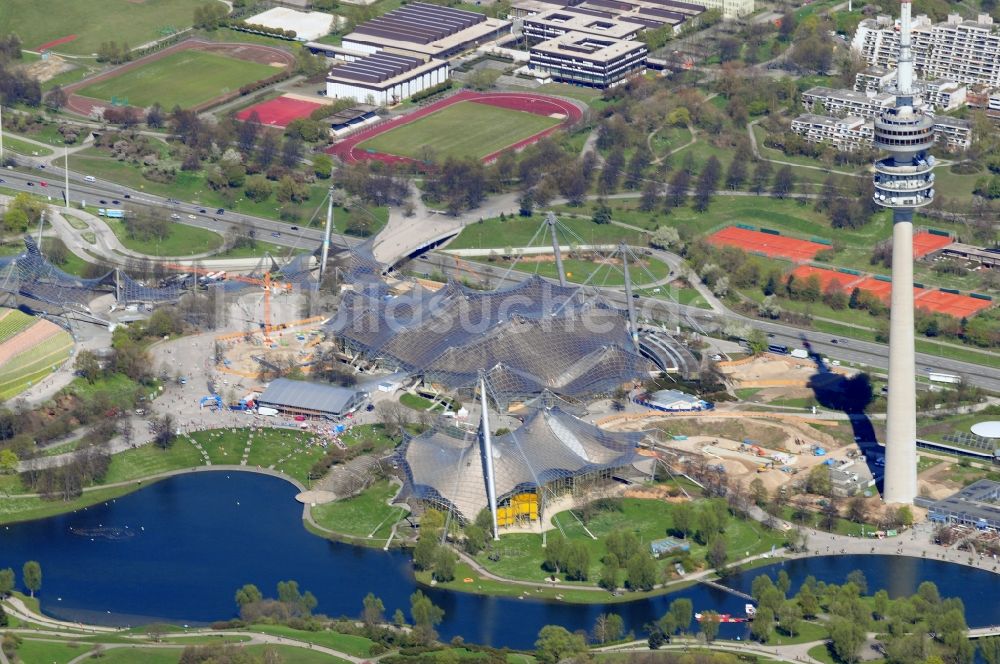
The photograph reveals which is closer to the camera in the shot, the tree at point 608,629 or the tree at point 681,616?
the tree at point 608,629

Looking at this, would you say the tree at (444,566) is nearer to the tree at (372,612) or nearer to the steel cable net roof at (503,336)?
the tree at (372,612)

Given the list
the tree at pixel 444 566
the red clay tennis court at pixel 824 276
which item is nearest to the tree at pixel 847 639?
the tree at pixel 444 566

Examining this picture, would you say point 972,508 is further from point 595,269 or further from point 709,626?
point 595,269

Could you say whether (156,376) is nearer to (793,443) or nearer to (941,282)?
(793,443)

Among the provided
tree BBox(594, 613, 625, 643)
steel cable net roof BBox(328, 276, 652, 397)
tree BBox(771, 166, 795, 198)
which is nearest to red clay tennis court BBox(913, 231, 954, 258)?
tree BBox(771, 166, 795, 198)

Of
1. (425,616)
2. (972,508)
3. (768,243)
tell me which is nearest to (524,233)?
(768,243)

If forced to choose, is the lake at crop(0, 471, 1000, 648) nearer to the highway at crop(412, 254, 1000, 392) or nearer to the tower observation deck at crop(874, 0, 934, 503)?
the tower observation deck at crop(874, 0, 934, 503)

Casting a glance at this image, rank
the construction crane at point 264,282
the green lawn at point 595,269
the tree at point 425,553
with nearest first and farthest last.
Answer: the tree at point 425,553 < the construction crane at point 264,282 < the green lawn at point 595,269
